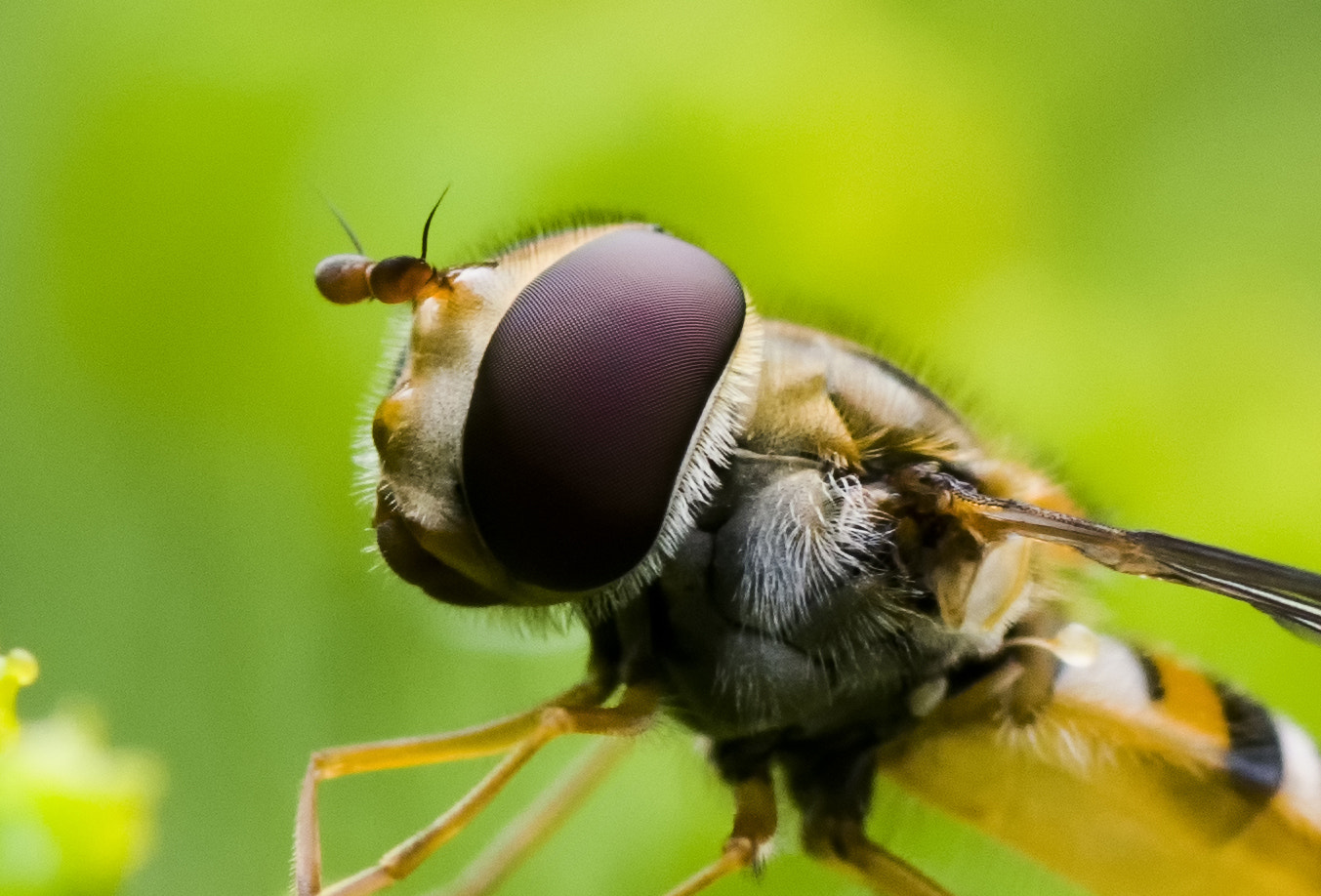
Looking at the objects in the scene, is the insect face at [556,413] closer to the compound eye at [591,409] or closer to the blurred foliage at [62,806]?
the compound eye at [591,409]

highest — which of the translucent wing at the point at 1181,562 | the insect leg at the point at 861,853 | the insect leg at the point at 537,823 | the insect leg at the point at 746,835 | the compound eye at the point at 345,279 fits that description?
the compound eye at the point at 345,279

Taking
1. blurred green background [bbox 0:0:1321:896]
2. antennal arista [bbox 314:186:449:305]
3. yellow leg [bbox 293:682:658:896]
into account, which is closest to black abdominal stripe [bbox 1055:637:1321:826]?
blurred green background [bbox 0:0:1321:896]

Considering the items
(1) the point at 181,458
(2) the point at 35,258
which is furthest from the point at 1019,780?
(2) the point at 35,258

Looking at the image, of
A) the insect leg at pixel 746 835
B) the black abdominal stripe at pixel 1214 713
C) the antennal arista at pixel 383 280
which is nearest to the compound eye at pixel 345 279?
the antennal arista at pixel 383 280

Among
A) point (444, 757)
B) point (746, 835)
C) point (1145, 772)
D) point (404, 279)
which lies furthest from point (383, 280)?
point (1145, 772)

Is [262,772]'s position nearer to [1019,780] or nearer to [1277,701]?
[1019,780]

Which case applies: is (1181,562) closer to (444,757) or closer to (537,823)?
(444,757)
